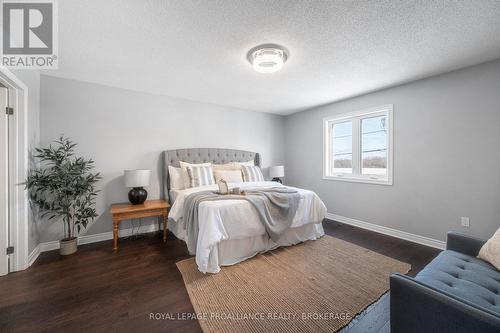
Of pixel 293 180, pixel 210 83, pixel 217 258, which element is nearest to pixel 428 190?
pixel 293 180

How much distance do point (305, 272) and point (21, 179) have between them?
3.33 metres

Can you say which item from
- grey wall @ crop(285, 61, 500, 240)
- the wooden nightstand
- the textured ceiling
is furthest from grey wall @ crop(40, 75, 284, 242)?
grey wall @ crop(285, 61, 500, 240)

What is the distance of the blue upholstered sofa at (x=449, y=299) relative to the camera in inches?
35.9

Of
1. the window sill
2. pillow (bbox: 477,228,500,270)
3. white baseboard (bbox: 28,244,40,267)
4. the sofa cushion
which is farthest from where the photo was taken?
the window sill

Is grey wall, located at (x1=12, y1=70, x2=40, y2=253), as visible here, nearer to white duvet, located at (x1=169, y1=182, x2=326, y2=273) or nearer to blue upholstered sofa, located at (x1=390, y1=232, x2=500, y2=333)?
white duvet, located at (x1=169, y1=182, x2=326, y2=273)

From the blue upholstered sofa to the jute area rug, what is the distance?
0.62 meters

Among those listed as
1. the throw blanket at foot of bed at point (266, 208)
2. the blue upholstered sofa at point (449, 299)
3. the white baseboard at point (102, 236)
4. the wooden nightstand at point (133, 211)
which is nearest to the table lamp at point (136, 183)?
the wooden nightstand at point (133, 211)

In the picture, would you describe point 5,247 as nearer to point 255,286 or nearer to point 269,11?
point 255,286

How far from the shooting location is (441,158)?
2824mm

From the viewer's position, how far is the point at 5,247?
214cm

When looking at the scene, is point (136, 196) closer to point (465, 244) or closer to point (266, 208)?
point (266, 208)

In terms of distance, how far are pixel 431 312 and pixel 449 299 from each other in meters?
0.11

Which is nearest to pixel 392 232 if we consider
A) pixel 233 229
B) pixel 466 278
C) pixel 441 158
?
pixel 441 158

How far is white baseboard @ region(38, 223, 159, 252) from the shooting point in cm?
279
